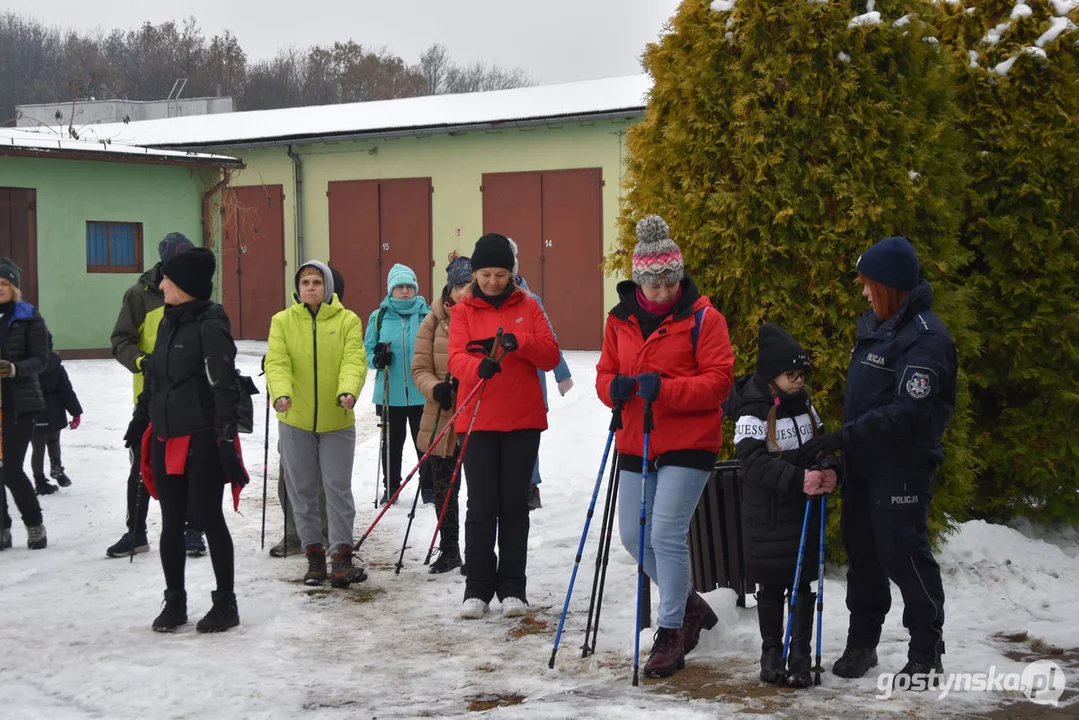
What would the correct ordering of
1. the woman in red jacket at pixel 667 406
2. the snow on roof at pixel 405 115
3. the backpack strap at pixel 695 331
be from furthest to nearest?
the snow on roof at pixel 405 115
the backpack strap at pixel 695 331
the woman in red jacket at pixel 667 406

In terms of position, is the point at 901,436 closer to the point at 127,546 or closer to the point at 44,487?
the point at 127,546

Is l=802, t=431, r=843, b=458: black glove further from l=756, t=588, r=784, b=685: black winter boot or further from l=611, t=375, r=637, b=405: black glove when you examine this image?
l=611, t=375, r=637, b=405: black glove

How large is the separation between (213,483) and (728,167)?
127 inches

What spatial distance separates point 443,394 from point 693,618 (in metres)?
2.19

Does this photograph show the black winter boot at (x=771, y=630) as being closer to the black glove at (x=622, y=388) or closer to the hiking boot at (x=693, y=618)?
the hiking boot at (x=693, y=618)

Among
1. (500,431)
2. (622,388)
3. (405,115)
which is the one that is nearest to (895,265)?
(622,388)

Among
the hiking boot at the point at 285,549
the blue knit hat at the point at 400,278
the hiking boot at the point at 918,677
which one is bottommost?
the hiking boot at the point at 285,549

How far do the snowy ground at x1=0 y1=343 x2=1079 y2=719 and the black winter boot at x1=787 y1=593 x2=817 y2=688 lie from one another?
0.10 meters

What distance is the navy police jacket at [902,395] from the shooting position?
15.5 ft

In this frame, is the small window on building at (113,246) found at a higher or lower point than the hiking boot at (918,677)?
higher

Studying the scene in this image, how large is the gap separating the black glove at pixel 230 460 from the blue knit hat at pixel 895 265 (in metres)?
3.15

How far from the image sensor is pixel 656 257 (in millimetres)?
5215

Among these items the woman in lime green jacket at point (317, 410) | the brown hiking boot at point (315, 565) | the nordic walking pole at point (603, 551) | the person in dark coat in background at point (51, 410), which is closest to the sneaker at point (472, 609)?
the nordic walking pole at point (603, 551)

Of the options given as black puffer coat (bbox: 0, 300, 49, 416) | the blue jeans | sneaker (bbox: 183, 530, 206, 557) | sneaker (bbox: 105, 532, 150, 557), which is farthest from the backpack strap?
black puffer coat (bbox: 0, 300, 49, 416)
